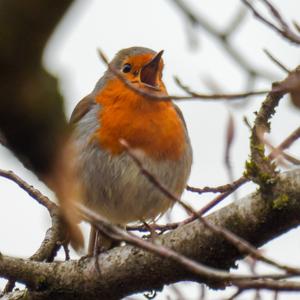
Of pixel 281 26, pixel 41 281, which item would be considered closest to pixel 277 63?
pixel 281 26

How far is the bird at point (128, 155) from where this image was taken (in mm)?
4410

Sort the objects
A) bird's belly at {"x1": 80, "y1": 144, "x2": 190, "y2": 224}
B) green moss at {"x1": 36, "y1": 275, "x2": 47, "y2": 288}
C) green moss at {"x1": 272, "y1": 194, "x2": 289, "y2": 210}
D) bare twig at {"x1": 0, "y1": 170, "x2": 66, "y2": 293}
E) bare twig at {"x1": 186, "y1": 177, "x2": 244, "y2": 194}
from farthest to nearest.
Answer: bird's belly at {"x1": 80, "y1": 144, "x2": 190, "y2": 224}, bare twig at {"x1": 0, "y1": 170, "x2": 66, "y2": 293}, green moss at {"x1": 36, "y1": 275, "x2": 47, "y2": 288}, bare twig at {"x1": 186, "y1": 177, "x2": 244, "y2": 194}, green moss at {"x1": 272, "y1": 194, "x2": 289, "y2": 210}

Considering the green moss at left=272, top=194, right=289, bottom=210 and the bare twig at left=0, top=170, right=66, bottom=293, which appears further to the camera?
the bare twig at left=0, top=170, right=66, bottom=293

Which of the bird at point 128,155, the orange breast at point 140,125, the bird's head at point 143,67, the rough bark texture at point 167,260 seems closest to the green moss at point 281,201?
the rough bark texture at point 167,260

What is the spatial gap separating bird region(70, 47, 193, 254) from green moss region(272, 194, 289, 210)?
1.82 metres

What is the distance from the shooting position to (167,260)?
9.16 feet

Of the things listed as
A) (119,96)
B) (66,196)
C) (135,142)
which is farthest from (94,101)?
(66,196)

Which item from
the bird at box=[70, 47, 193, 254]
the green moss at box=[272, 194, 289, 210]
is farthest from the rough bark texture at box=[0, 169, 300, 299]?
the bird at box=[70, 47, 193, 254]

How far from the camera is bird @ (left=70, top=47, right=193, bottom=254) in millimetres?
4410

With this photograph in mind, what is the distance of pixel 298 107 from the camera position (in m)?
1.56

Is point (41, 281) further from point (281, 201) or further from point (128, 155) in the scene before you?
point (281, 201)

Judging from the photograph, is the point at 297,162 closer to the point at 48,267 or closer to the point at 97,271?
the point at 97,271

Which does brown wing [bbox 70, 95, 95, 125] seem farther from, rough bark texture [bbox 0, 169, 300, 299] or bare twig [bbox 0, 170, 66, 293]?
rough bark texture [bbox 0, 169, 300, 299]

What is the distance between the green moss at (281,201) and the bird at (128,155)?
5.97ft
